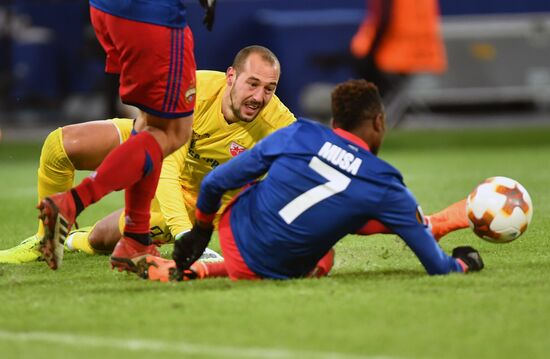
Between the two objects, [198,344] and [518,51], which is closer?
[198,344]

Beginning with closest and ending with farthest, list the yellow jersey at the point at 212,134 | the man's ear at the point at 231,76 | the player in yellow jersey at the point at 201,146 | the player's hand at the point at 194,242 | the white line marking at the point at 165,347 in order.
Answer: the white line marking at the point at 165,347 → the player's hand at the point at 194,242 → the player in yellow jersey at the point at 201,146 → the man's ear at the point at 231,76 → the yellow jersey at the point at 212,134

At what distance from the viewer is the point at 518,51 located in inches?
773

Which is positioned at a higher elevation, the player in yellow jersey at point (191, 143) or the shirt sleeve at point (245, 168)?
the shirt sleeve at point (245, 168)

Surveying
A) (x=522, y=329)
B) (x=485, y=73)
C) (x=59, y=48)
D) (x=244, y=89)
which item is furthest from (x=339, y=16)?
(x=522, y=329)

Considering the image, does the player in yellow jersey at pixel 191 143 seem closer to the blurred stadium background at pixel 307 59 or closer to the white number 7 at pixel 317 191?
the white number 7 at pixel 317 191

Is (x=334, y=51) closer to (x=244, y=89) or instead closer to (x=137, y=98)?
(x=244, y=89)

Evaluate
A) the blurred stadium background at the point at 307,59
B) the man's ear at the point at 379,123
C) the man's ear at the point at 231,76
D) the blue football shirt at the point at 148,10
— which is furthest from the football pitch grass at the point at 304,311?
the blurred stadium background at the point at 307,59

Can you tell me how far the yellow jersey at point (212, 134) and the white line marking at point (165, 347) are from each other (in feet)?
7.65

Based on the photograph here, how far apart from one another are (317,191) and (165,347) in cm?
141

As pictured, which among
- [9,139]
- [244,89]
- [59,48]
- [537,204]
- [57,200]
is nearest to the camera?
[57,200]

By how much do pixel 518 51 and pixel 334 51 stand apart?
141 inches

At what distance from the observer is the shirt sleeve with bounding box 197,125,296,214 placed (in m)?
5.44

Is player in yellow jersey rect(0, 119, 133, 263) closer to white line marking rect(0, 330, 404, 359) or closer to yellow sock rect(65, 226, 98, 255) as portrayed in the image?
yellow sock rect(65, 226, 98, 255)

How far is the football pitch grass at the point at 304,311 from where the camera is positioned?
13.8ft
